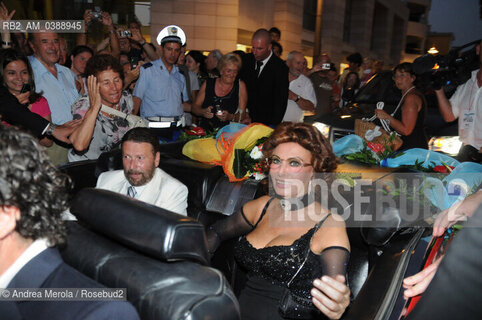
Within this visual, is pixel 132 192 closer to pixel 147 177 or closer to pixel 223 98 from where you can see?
pixel 147 177

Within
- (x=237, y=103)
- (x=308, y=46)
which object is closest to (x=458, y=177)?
(x=237, y=103)

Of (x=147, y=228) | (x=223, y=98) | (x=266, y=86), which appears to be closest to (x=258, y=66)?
(x=266, y=86)

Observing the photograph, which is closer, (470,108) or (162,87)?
(470,108)

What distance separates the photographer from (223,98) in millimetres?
5012

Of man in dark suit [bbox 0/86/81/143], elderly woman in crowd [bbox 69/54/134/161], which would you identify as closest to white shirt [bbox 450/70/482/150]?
elderly woman in crowd [bbox 69/54/134/161]

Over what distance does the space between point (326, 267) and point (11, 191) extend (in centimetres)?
157

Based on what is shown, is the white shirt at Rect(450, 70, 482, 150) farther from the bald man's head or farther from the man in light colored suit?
the man in light colored suit

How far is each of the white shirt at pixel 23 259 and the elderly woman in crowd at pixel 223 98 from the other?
368 cm

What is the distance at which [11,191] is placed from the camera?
113 cm

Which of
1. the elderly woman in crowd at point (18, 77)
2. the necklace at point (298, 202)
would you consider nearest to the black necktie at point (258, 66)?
the elderly woman in crowd at point (18, 77)

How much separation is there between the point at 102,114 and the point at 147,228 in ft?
8.25

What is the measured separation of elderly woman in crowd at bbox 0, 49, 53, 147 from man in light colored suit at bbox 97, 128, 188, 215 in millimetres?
1057

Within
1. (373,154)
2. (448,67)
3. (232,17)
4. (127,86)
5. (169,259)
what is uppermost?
(232,17)

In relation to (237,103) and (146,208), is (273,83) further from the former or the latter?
(146,208)
